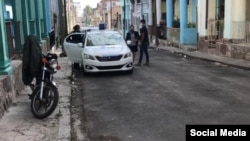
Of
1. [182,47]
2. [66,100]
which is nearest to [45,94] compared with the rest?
[66,100]

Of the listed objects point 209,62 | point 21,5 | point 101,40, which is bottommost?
point 209,62

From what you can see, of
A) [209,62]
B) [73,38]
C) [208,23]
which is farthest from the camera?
[208,23]

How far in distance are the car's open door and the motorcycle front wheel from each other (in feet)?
23.5

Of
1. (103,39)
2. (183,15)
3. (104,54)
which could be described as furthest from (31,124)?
(183,15)

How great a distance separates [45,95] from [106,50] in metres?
6.26

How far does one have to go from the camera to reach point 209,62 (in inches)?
717

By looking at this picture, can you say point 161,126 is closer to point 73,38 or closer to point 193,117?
point 193,117

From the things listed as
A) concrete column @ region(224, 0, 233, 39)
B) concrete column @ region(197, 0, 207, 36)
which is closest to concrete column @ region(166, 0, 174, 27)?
concrete column @ region(197, 0, 207, 36)

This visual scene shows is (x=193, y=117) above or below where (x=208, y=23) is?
below

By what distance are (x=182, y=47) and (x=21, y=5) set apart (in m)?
15.3

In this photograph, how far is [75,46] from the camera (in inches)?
611

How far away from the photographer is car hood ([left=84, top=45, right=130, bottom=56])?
1382 centimetres

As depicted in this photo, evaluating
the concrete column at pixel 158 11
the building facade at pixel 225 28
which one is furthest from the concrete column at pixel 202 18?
the concrete column at pixel 158 11

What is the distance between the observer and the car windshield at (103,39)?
48.5 ft
